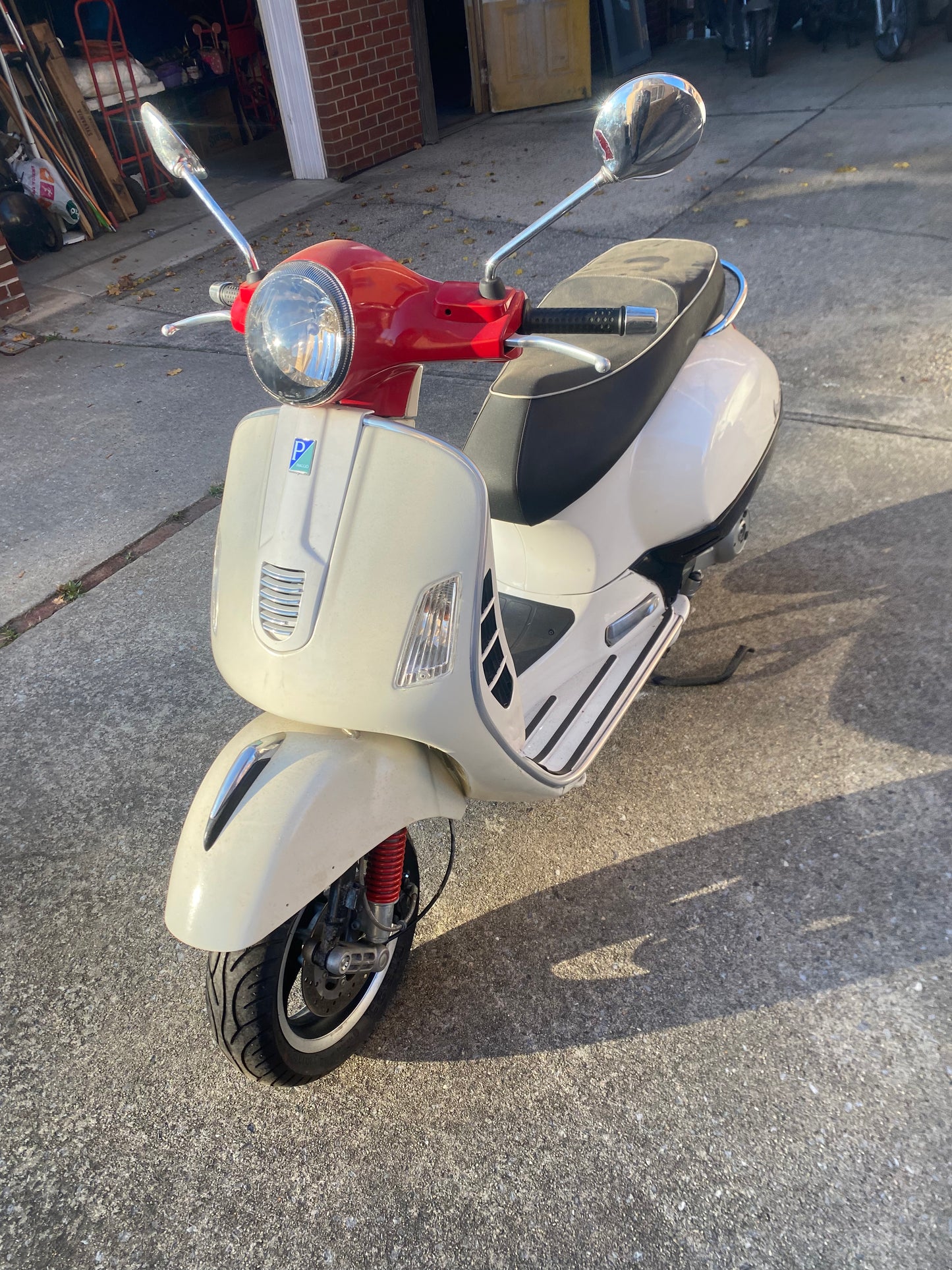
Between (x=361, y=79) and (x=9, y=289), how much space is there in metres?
3.42

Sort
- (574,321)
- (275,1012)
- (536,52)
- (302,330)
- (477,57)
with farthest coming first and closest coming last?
(477,57), (536,52), (275,1012), (574,321), (302,330)

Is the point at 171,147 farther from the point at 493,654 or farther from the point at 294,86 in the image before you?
the point at 294,86

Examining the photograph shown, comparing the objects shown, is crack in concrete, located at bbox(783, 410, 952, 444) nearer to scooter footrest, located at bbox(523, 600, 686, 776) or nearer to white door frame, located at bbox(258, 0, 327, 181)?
scooter footrest, located at bbox(523, 600, 686, 776)

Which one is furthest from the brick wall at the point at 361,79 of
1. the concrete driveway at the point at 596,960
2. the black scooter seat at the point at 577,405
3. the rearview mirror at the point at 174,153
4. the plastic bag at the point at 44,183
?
the rearview mirror at the point at 174,153

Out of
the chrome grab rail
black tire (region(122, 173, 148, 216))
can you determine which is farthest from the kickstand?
black tire (region(122, 173, 148, 216))

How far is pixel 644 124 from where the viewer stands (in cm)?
159

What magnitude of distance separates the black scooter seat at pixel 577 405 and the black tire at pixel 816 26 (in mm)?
8514

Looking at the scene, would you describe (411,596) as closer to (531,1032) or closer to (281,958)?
(281,958)

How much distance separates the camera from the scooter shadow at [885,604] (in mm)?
2611

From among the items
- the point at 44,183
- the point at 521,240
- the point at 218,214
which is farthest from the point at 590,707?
the point at 44,183

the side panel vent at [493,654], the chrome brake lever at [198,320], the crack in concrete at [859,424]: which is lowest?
the crack in concrete at [859,424]

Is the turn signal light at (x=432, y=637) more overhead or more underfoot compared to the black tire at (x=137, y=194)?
more overhead

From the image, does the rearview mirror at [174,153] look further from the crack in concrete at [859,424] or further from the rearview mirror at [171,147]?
the crack in concrete at [859,424]

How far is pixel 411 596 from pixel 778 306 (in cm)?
373
